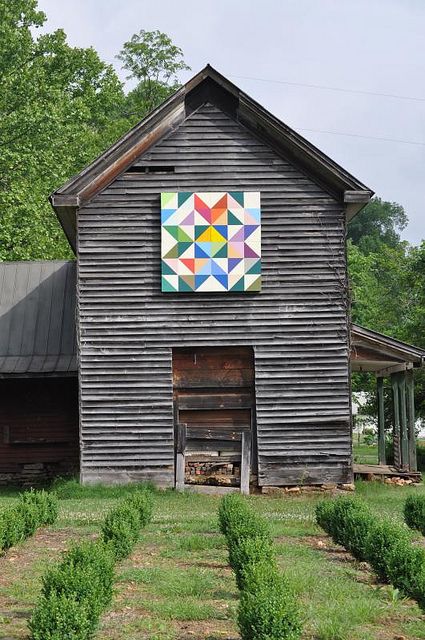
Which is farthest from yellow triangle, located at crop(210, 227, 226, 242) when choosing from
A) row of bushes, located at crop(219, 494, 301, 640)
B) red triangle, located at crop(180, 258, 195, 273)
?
row of bushes, located at crop(219, 494, 301, 640)

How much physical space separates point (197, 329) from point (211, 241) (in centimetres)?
191

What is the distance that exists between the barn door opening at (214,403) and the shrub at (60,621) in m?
14.4

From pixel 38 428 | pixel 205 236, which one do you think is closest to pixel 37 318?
pixel 38 428

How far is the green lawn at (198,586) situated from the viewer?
31.3ft

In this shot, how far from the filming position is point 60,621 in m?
8.13

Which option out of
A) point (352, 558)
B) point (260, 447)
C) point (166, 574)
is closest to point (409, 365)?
point (260, 447)

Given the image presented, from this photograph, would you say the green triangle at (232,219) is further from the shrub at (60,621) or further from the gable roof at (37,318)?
the shrub at (60,621)

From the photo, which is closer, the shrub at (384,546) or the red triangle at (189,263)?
the shrub at (384,546)

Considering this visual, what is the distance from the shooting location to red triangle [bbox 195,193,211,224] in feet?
75.8

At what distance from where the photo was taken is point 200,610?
399 inches

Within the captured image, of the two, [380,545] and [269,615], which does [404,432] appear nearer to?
[380,545]

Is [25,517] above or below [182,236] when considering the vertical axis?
below

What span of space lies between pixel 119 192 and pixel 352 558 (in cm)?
1168

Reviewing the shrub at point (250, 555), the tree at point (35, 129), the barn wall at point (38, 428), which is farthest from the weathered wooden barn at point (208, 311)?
the tree at point (35, 129)
